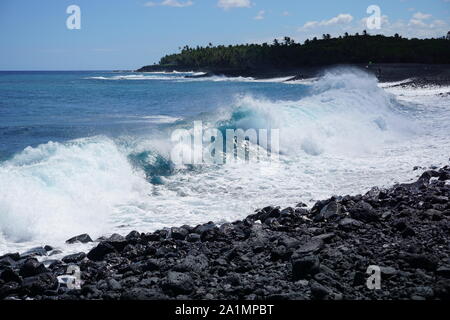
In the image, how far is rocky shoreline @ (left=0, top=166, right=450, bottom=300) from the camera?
15.9 feet

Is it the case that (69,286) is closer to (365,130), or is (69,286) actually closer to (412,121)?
(365,130)

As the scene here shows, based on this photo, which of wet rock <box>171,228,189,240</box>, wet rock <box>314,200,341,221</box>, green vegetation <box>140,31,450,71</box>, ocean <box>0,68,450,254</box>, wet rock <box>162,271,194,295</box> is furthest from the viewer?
green vegetation <box>140,31,450,71</box>

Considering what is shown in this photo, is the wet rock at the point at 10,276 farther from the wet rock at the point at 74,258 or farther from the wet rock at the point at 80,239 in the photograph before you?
the wet rock at the point at 80,239

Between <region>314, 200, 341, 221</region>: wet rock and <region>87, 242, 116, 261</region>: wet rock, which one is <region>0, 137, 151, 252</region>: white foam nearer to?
<region>87, 242, 116, 261</region>: wet rock

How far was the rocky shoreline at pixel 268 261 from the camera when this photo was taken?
4.86m

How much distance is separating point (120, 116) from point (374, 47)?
247 ft

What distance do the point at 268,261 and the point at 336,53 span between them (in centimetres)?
9107

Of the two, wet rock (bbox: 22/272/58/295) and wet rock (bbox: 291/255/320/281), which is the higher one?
wet rock (bbox: 291/255/320/281)

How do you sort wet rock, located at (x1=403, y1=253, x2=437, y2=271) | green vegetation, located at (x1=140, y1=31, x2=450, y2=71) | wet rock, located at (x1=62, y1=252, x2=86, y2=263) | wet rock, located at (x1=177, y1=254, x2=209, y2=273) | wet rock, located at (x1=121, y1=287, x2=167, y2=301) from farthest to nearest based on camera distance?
green vegetation, located at (x1=140, y1=31, x2=450, y2=71) < wet rock, located at (x1=62, y1=252, x2=86, y2=263) < wet rock, located at (x1=177, y1=254, x2=209, y2=273) < wet rock, located at (x1=403, y1=253, x2=437, y2=271) < wet rock, located at (x1=121, y1=287, x2=167, y2=301)

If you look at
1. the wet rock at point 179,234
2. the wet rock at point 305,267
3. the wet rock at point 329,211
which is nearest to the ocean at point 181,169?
the wet rock at point 179,234

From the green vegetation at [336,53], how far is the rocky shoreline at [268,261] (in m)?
77.4

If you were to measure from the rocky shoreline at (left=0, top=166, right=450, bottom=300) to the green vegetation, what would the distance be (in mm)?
77357

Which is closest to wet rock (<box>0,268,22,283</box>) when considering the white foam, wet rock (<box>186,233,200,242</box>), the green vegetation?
the white foam
